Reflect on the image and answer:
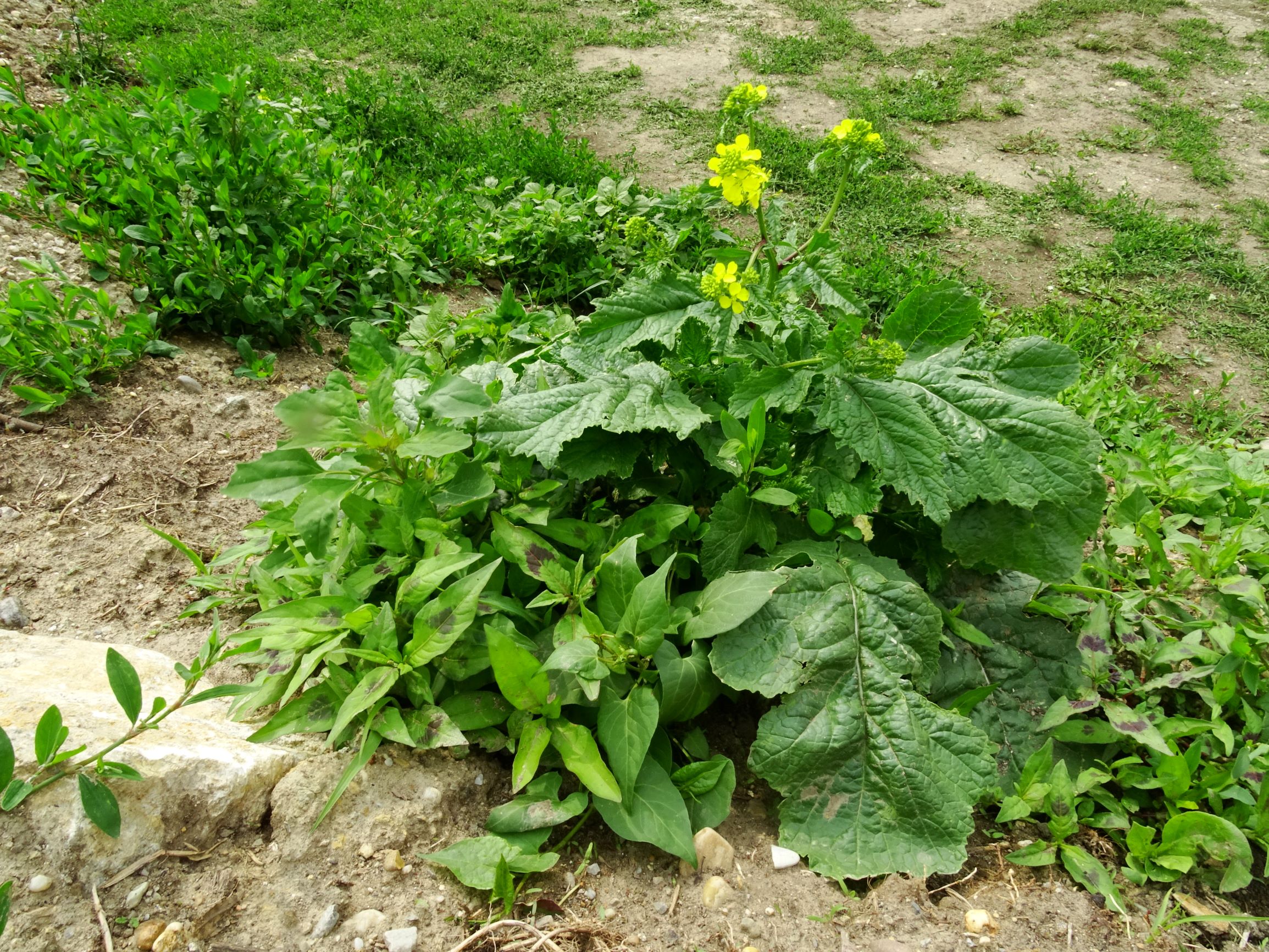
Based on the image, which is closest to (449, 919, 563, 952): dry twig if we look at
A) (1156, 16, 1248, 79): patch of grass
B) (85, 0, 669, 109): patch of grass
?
(85, 0, 669, 109): patch of grass

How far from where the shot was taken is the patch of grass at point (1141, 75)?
688 cm

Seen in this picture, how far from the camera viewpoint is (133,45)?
618 cm

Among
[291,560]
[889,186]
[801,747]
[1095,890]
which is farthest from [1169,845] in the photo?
[889,186]

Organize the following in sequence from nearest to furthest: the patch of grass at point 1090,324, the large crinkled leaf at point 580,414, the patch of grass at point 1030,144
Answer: the large crinkled leaf at point 580,414
the patch of grass at point 1090,324
the patch of grass at point 1030,144

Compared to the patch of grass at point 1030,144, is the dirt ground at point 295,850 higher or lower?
lower

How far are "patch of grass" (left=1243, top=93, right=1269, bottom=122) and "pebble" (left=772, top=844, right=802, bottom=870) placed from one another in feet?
25.2

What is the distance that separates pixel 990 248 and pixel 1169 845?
13.1 ft

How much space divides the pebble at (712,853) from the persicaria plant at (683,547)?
50 mm

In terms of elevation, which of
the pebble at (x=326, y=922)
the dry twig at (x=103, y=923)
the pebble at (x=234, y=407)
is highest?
the pebble at (x=234, y=407)

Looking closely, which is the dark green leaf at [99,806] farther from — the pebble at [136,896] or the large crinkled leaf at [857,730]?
the large crinkled leaf at [857,730]

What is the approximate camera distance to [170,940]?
4.63 feet

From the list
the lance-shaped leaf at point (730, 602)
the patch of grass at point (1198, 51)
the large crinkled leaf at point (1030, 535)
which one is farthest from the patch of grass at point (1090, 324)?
the patch of grass at point (1198, 51)

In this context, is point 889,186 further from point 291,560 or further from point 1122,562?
point 291,560

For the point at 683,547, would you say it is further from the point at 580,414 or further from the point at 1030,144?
the point at 1030,144
